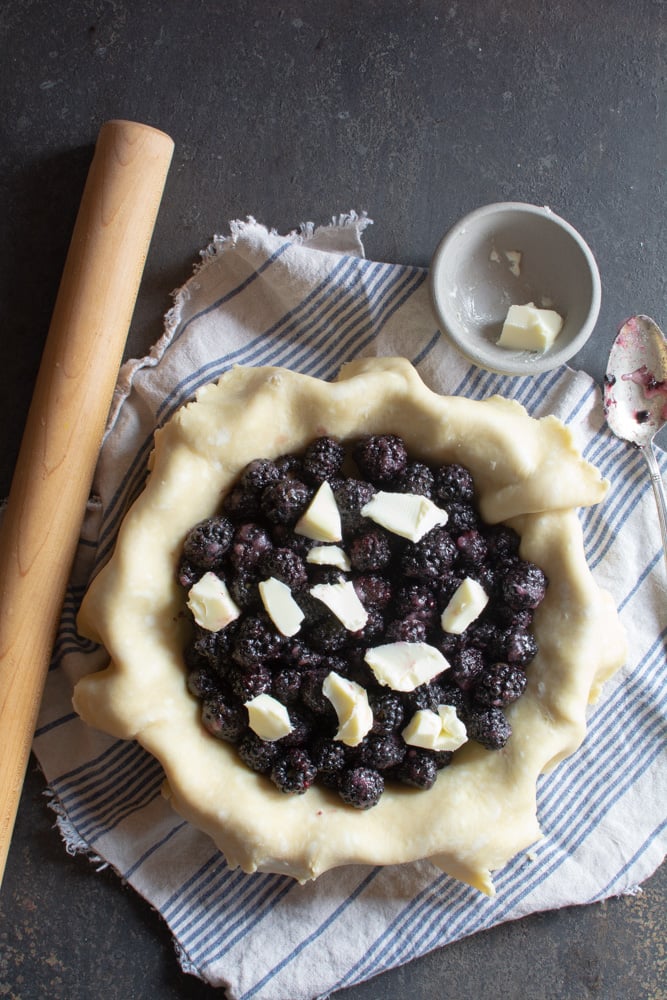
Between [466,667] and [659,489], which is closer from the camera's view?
[466,667]

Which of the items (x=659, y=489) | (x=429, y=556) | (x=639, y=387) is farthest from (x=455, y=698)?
(x=639, y=387)

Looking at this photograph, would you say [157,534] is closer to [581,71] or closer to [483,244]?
[483,244]

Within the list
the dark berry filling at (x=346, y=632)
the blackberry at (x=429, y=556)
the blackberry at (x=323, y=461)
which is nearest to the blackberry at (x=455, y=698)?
the dark berry filling at (x=346, y=632)

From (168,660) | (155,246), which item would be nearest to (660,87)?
(155,246)

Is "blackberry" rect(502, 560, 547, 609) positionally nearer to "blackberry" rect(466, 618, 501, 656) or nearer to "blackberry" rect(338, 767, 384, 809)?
"blackberry" rect(466, 618, 501, 656)

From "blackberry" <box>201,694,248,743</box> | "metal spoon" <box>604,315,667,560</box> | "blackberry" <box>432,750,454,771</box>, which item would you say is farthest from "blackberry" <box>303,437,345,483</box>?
"metal spoon" <box>604,315,667,560</box>

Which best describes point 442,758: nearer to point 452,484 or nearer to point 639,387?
point 452,484

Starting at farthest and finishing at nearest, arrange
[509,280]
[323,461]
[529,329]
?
[509,280]
[529,329]
[323,461]

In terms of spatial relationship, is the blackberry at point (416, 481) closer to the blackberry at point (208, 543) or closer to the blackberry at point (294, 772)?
the blackberry at point (208, 543)
